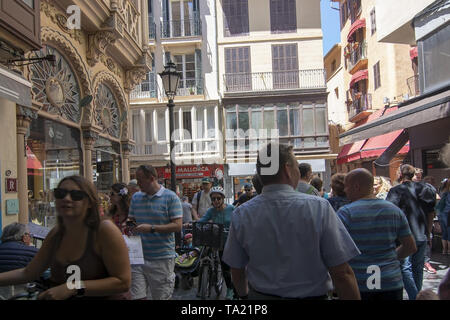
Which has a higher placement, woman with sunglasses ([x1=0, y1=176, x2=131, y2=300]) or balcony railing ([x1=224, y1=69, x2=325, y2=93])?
balcony railing ([x1=224, y1=69, x2=325, y2=93])

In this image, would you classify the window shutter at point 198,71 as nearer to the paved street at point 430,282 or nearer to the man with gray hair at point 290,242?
the paved street at point 430,282

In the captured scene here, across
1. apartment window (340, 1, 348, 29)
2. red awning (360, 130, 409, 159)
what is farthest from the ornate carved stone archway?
apartment window (340, 1, 348, 29)

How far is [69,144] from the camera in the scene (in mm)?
9836

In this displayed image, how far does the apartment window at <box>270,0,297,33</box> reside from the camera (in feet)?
86.0

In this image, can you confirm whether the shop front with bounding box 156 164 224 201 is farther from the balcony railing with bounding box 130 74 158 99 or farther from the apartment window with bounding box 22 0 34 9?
the apartment window with bounding box 22 0 34 9

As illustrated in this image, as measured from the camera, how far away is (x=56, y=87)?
8.93 m

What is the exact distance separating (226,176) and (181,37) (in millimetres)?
8821

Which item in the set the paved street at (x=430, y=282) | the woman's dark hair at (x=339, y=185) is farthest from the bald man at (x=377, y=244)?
the paved street at (x=430, y=282)

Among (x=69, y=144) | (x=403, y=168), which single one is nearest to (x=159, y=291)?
(x=403, y=168)

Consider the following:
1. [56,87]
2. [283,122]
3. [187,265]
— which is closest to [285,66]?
[283,122]

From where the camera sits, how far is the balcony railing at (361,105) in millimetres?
25344

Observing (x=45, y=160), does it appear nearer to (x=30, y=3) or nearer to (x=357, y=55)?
(x=30, y=3)

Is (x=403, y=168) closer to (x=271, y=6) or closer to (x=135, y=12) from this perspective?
(x=135, y=12)

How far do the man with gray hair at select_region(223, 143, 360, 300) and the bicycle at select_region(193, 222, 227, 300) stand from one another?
374cm
